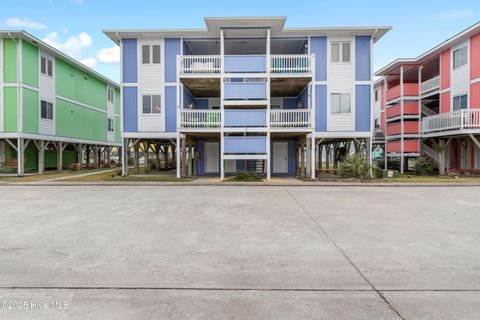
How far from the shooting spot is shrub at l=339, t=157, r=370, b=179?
1745 cm

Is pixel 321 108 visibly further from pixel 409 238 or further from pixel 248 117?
pixel 409 238

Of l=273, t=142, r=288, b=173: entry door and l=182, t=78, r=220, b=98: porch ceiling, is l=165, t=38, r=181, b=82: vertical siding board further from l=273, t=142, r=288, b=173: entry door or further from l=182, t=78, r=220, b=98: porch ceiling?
l=273, t=142, r=288, b=173: entry door

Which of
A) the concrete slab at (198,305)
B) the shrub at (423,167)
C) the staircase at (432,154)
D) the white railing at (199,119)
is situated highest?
the white railing at (199,119)

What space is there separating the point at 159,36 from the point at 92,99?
49.2ft

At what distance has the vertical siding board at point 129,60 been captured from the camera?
1948 centimetres

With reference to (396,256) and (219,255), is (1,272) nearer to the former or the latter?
(219,255)

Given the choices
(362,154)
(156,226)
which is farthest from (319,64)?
(156,226)

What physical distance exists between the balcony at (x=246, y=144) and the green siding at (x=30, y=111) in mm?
15515

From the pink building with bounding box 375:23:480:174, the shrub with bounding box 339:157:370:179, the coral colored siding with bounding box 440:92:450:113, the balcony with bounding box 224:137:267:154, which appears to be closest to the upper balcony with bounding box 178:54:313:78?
the balcony with bounding box 224:137:267:154

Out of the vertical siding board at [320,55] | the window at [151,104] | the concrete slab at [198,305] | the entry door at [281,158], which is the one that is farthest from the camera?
the entry door at [281,158]

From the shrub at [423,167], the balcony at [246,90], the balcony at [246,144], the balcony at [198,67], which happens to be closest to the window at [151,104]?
the balcony at [198,67]

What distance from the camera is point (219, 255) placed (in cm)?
479

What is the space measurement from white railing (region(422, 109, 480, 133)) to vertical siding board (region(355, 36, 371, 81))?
22.3 ft

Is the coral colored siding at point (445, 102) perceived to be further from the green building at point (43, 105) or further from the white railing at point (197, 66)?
the green building at point (43, 105)
